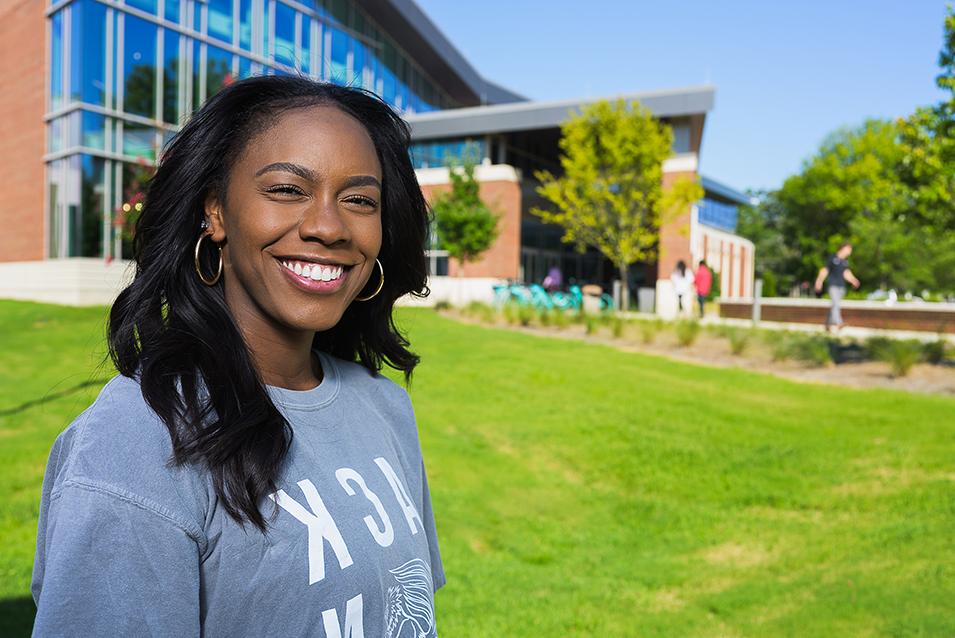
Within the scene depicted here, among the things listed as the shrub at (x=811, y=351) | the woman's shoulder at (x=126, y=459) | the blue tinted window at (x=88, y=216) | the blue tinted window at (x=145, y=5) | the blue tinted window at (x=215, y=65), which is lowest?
the shrub at (x=811, y=351)

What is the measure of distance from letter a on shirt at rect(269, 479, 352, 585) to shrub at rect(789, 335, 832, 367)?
13.6 metres

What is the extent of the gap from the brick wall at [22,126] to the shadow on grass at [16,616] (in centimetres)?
2182

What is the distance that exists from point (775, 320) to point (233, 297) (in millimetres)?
A: 27246

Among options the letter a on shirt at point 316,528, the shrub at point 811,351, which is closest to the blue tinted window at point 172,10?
the shrub at point 811,351

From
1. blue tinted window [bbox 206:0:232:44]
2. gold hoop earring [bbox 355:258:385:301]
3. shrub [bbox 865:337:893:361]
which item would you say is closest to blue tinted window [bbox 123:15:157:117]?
blue tinted window [bbox 206:0:232:44]

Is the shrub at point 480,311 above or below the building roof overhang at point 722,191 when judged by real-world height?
below

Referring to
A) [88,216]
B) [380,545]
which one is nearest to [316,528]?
[380,545]

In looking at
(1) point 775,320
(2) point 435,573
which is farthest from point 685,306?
(2) point 435,573

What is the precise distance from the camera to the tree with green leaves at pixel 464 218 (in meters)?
25.1

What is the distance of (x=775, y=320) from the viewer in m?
26.8

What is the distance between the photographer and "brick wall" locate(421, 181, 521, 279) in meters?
31.9

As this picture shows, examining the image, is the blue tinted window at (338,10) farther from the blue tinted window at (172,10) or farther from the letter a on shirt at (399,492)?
the letter a on shirt at (399,492)

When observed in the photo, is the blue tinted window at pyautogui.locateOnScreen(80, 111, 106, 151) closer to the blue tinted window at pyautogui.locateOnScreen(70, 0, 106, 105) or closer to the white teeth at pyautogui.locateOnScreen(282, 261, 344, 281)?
the blue tinted window at pyautogui.locateOnScreen(70, 0, 106, 105)

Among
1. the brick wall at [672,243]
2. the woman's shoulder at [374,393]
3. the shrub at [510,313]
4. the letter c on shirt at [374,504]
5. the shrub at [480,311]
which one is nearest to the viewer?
the letter c on shirt at [374,504]
